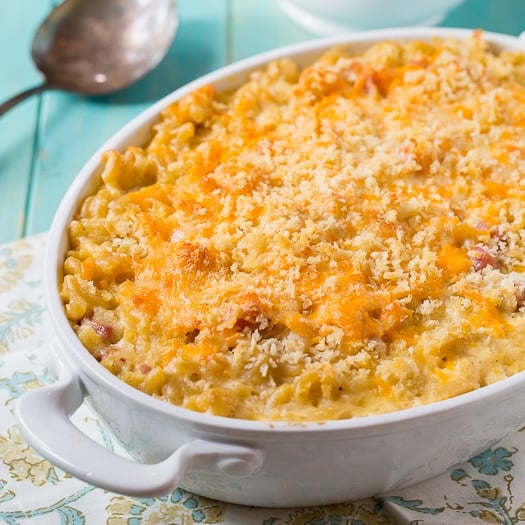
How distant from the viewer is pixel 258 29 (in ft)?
13.1

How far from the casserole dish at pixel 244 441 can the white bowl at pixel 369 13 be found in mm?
1821

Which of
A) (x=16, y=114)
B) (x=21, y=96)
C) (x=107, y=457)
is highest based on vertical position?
(x=107, y=457)

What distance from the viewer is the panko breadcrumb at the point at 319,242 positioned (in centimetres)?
204

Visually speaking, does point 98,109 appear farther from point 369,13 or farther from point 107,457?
point 107,457

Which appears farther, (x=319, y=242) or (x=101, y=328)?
(x=319, y=242)

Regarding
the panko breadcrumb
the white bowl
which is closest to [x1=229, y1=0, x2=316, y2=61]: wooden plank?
the white bowl

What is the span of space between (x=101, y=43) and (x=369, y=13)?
1020mm

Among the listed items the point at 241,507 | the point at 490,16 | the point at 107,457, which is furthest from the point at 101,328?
the point at 490,16

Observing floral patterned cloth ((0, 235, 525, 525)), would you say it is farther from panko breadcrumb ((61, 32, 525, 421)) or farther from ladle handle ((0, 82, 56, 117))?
ladle handle ((0, 82, 56, 117))

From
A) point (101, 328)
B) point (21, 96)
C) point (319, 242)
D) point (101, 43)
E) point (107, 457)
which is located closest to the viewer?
point (107, 457)

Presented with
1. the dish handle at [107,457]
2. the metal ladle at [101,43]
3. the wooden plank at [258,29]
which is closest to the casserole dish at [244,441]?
the dish handle at [107,457]

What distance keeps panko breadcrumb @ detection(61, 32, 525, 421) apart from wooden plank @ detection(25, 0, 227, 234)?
87 centimetres

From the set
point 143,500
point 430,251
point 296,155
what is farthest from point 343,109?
point 143,500

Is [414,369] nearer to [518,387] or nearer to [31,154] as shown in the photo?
[518,387]
